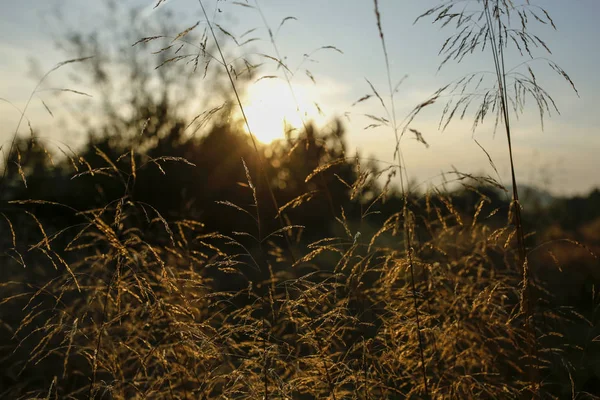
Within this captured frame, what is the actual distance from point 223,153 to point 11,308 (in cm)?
629

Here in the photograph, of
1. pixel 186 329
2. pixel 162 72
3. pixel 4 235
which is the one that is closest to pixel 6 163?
pixel 186 329

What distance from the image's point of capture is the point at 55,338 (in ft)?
17.3

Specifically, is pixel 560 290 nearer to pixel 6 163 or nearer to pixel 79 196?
pixel 6 163

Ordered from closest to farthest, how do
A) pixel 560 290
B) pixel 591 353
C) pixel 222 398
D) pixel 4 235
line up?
1. pixel 222 398
2. pixel 591 353
3. pixel 560 290
4. pixel 4 235

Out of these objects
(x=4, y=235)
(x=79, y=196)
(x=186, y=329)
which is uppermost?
(x=79, y=196)

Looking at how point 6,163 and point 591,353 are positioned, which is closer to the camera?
point 6,163

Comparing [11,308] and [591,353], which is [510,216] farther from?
[11,308]

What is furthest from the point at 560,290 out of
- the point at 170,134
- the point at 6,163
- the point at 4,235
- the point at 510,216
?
the point at 170,134

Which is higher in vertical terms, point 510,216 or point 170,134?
point 170,134

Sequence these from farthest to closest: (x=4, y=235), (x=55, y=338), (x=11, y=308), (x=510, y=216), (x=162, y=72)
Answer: (x=162, y=72) → (x=4, y=235) → (x=11, y=308) → (x=55, y=338) → (x=510, y=216)

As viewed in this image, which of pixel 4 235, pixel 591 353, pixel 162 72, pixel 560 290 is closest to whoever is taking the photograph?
pixel 591 353

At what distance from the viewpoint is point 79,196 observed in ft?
37.7

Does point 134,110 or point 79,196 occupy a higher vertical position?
point 134,110

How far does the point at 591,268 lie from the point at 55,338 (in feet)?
17.5
